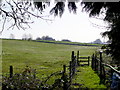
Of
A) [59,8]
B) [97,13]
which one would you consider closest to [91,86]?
[97,13]

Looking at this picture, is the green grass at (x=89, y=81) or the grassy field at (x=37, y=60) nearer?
the green grass at (x=89, y=81)

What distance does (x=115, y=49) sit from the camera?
5.34 m

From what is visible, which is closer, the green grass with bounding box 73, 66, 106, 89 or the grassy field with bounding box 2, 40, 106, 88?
the green grass with bounding box 73, 66, 106, 89

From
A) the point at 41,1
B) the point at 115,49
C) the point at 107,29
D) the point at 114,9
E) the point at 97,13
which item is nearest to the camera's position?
the point at 41,1

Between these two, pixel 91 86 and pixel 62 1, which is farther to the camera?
pixel 91 86

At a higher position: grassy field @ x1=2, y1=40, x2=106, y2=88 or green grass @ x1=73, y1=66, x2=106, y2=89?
green grass @ x1=73, y1=66, x2=106, y2=89

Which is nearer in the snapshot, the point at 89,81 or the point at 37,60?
the point at 89,81

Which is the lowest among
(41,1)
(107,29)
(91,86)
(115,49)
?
(91,86)

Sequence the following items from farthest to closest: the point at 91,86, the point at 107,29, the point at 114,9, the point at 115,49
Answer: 1. the point at 91,86
2. the point at 107,29
3. the point at 115,49
4. the point at 114,9

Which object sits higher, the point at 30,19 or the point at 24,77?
the point at 30,19

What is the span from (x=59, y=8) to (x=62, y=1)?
0.22 meters

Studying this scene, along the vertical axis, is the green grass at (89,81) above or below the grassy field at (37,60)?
above

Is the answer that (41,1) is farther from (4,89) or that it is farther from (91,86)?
(91,86)

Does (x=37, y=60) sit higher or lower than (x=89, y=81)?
lower
